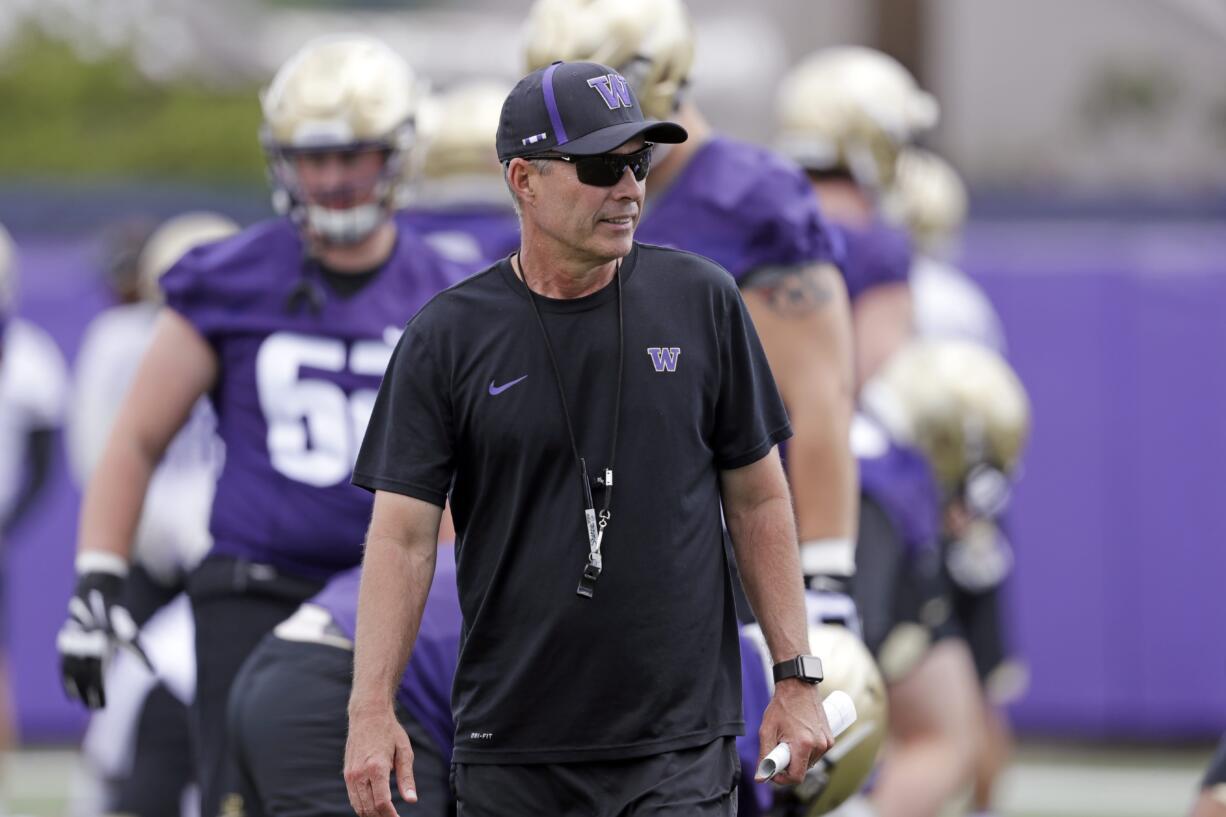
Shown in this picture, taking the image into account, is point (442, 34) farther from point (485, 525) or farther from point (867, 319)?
A: point (485, 525)

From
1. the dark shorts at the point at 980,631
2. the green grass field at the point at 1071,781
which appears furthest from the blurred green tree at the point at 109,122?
the dark shorts at the point at 980,631

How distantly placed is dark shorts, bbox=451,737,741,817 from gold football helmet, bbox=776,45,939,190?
341cm

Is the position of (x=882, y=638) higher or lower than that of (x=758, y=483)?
lower

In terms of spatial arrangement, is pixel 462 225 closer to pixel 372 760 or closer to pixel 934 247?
pixel 934 247

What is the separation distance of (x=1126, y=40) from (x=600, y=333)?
18883mm

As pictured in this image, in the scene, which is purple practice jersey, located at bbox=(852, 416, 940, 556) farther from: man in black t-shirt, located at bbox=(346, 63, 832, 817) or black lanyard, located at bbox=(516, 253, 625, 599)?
black lanyard, located at bbox=(516, 253, 625, 599)

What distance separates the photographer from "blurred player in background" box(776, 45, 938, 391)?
21.0ft

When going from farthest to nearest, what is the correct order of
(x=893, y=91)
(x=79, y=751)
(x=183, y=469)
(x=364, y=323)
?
(x=79, y=751) < (x=183, y=469) < (x=893, y=91) < (x=364, y=323)

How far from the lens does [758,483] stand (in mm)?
3760

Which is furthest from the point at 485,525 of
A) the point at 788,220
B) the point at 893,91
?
the point at 893,91

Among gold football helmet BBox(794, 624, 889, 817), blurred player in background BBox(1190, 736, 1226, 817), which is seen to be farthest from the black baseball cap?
blurred player in background BBox(1190, 736, 1226, 817)

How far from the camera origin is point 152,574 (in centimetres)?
727

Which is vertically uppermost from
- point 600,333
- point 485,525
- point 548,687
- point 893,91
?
point 893,91

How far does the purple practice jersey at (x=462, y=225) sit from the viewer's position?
263 inches
